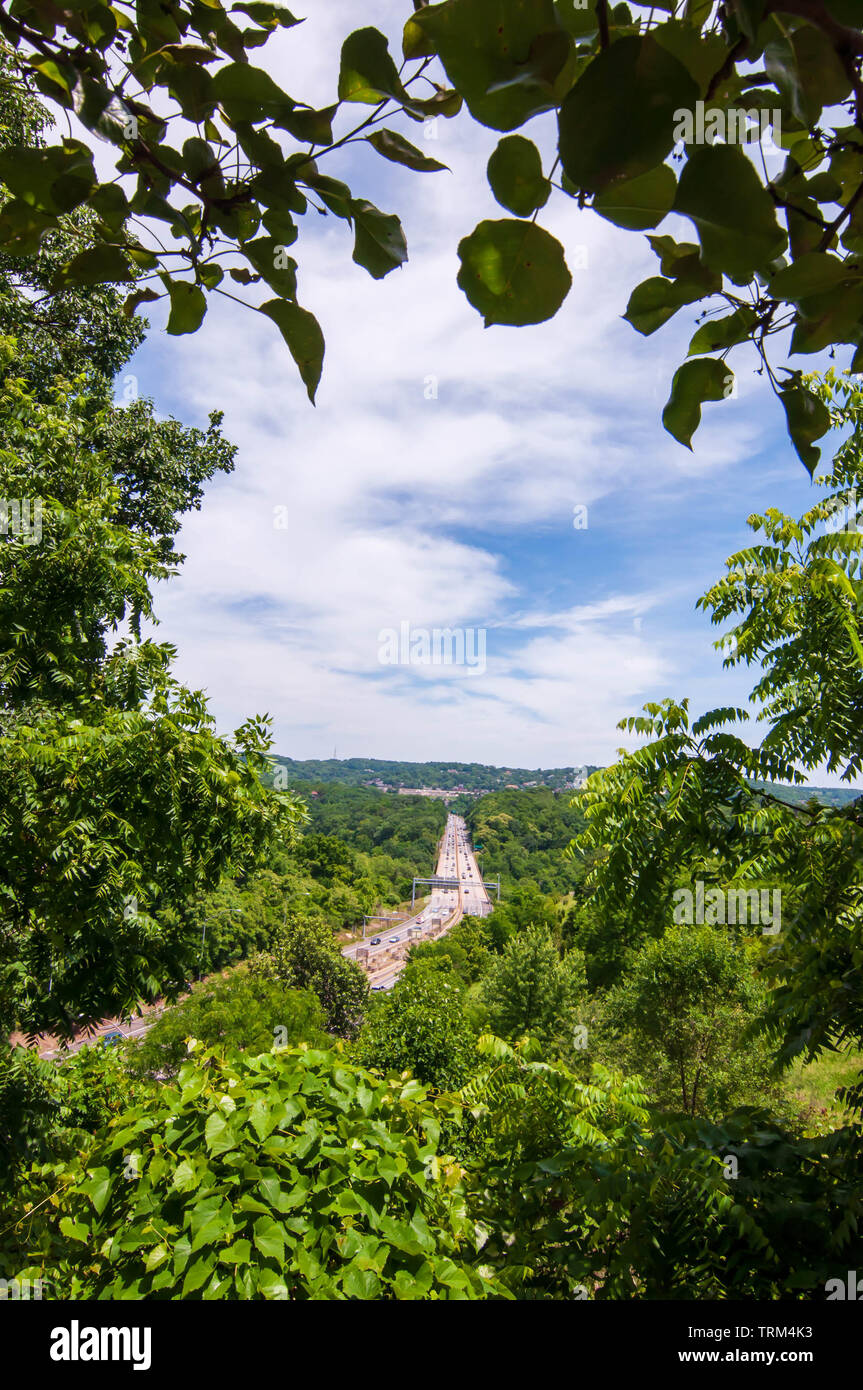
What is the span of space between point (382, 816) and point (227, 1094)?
286 feet

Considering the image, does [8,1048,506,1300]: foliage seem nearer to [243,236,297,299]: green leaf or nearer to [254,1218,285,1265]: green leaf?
[254,1218,285,1265]: green leaf

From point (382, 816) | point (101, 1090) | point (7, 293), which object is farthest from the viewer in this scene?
point (382, 816)

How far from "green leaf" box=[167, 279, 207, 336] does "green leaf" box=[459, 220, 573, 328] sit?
0.52 meters

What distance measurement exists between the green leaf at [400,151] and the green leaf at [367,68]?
35 millimetres

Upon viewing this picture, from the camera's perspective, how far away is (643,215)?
0.45 m

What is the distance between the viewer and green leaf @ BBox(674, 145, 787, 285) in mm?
384

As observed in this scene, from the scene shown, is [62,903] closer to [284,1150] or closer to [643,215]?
[284,1150]

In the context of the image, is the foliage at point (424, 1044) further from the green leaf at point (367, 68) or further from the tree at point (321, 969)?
the tree at point (321, 969)

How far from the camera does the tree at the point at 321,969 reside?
1053 inches

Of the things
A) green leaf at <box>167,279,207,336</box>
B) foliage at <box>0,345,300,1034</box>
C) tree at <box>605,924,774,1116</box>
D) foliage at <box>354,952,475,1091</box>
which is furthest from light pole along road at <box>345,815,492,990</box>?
green leaf at <box>167,279,207,336</box>

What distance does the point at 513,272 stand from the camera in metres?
0.47

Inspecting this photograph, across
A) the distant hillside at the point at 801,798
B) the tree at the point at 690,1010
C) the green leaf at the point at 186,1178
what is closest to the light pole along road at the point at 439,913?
the tree at the point at 690,1010

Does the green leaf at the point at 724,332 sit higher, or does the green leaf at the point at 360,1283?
the green leaf at the point at 724,332
